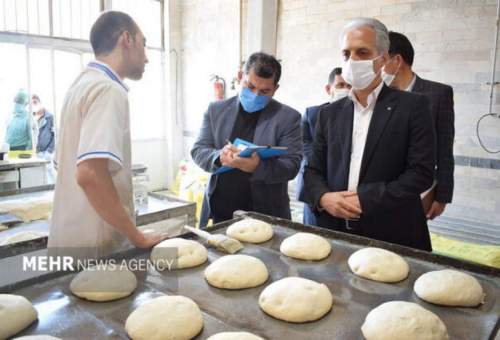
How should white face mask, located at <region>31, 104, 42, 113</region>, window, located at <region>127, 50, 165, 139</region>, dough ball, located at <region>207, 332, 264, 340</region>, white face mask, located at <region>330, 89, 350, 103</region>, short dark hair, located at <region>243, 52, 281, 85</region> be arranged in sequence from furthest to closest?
window, located at <region>127, 50, 165, 139</region> < white face mask, located at <region>31, 104, 42, 113</region> < white face mask, located at <region>330, 89, 350, 103</region> < short dark hair, located at <region>243, 52, 281, 85</region> < dough ball, located at <region>207, 332, 264, 340</region>

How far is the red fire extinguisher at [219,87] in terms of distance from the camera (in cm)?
645

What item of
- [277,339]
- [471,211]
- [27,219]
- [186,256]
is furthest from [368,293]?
[471,211]

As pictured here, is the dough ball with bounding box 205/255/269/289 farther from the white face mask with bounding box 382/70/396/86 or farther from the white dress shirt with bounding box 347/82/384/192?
the white face mask with bounding box 382/70/396/86

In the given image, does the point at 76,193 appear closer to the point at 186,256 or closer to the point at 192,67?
the point at 186,256

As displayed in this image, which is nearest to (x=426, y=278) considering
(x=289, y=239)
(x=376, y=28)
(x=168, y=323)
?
(x=289, y=239)

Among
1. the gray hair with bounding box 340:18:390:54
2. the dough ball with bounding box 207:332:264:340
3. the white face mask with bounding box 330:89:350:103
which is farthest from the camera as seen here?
the white face mask with bounding box 330:89:350:103

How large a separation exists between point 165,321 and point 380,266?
79 centimetres

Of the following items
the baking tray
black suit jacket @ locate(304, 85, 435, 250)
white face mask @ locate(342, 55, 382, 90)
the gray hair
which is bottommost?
the baking tray

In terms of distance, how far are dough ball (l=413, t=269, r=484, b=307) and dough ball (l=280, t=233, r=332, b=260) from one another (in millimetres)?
383

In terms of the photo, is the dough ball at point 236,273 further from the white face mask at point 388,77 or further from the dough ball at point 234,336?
the white face mask at point 388,77

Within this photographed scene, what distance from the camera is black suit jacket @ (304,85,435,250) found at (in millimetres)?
1656

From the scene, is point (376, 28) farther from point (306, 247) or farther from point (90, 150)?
point (90, 150)

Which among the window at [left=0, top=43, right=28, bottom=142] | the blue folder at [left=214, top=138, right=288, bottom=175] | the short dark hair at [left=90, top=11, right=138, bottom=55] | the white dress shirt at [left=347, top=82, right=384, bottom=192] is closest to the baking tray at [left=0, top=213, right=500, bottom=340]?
the white dress shirt at [left=347, top=82, right=384, bottom=192]

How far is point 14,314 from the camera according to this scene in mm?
1054
